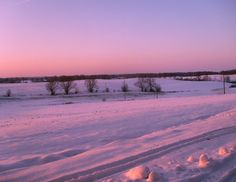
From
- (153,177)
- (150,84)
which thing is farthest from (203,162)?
(150,84)

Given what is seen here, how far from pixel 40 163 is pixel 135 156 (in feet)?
7.14

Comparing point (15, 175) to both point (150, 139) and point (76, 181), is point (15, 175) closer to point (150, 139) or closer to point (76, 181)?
point (76, 181)

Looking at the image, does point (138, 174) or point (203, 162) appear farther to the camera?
point (203, 162)

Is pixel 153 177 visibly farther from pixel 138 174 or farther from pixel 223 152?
pixel 223 152

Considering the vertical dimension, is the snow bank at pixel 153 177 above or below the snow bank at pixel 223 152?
above

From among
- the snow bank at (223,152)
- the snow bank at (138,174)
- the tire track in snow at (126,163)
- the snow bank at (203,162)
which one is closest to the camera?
the snow bank at (138,174)

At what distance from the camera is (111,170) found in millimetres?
6633

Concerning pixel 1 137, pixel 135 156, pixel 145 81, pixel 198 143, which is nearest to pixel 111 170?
pixel 135 156

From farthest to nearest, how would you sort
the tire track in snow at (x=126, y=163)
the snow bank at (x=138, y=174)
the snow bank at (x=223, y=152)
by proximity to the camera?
the snow bank at (x=223, y=152)
the tire track in snow at (x=126, y=163)
the snow bank at (x=138, y=174)

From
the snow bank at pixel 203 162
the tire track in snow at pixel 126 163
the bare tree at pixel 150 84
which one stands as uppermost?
the snow bank at pixel 203 162

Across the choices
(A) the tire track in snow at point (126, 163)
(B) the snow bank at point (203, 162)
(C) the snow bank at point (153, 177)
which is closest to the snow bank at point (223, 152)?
(B) the snow bank at point (203, 162)

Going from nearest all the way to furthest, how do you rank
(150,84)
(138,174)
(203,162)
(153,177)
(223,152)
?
1. (153,177)
2. (138,174)
3. (203,162)
4. (223,152)
5. (150,84)

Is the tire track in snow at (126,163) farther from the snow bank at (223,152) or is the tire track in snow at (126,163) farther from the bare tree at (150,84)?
the bare tree at (150,84)

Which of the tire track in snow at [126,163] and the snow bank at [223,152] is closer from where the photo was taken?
the tire track in snow at [126,163]
